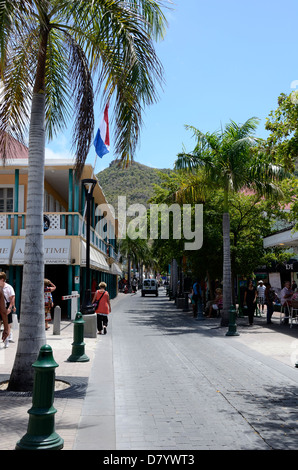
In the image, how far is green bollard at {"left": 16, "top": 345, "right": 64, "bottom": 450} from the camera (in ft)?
14.4

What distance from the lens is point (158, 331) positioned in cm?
1648

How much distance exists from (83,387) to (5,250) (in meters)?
13.9

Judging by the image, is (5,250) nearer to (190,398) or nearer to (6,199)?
(6,199)

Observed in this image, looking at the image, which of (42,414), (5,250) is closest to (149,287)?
(5,250)

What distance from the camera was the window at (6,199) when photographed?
923 inches

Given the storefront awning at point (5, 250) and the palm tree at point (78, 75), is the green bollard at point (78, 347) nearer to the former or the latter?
the palm tree at point (78, 75)

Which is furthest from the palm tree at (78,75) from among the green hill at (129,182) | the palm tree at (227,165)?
the green hill at (129,182)

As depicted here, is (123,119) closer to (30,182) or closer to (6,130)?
(30,182)

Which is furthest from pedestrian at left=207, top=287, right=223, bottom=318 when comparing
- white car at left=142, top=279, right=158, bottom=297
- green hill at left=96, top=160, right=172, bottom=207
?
green hill at left=96, top=160, right=172, bottom=207

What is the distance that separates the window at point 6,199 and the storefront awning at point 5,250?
3.18 metres

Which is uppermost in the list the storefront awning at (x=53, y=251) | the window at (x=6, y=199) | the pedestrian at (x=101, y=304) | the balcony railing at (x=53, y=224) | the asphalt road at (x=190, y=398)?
the window at (x=6, y=199)

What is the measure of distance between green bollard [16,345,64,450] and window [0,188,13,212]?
19.8 meters

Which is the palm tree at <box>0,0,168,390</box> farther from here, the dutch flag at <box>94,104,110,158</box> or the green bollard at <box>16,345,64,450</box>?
the dutch flag at <box>94,104,110,158</box>
